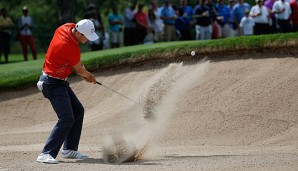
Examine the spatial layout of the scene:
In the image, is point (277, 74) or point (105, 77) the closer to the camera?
point (277, 74)

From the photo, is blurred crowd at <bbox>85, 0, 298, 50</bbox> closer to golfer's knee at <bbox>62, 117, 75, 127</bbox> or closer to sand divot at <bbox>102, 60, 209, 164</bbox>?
sand divot at <bbox>102, 60, 209, 164</bbox>

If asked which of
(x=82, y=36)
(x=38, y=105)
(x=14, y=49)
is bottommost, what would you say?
(x=14, y=49)

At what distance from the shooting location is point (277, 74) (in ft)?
49.0

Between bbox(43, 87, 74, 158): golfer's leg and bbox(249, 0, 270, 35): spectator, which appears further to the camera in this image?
bbox(249, 0, 270, 35): spectator

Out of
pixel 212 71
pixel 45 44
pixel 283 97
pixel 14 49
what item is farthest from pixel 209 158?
pixel 14 49

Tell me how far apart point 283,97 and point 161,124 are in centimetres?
293

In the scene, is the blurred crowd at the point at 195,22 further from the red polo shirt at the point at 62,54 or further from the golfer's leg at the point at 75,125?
the red polo shirt at the point at 62,54

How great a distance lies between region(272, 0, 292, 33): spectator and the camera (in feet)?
78.8

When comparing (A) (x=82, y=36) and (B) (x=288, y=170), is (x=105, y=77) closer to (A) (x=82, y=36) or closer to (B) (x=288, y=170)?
(A) (x=82, y=36)

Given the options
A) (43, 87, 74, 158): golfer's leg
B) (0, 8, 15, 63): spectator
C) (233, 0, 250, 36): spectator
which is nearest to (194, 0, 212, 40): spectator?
(233, 0, 250, 36): spectator

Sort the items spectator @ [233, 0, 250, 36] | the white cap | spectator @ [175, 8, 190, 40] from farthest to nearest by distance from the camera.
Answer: spectator @ [175, 8, 190, 40]
spectator @ [233, 0, 250, 36]
the white cap

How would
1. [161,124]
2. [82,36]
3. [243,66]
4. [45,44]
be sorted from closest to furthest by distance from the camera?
[82,36]
[161,124]
[243,66]
[45,44]

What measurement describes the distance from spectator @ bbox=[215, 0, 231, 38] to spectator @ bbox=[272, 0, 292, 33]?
225 centimetres

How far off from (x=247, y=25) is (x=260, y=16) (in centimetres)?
117
